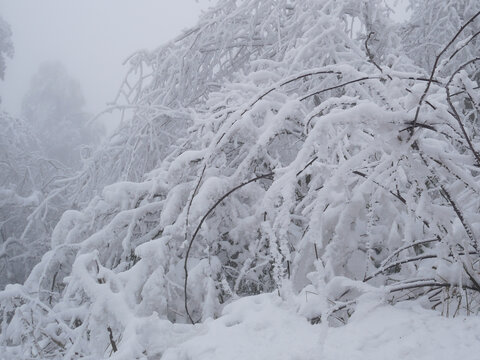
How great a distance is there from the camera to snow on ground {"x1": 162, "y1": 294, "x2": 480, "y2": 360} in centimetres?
80

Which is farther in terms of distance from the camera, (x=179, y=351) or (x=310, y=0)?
(x=310, y=0)

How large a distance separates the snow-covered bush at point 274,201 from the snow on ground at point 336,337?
64mm

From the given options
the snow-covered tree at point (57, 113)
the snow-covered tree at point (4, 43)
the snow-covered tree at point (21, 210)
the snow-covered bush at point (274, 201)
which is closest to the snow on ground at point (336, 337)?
the snow-covered bush at point (274, 201)

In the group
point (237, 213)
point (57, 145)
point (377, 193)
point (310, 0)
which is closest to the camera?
point (377, 193)

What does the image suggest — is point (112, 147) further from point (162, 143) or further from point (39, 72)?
point (39, 72)

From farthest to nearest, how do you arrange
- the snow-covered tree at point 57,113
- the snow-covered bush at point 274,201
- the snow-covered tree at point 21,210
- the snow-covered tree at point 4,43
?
1. the snow-covered tree at point 57,113
2. the snow-covered tree at point 4,43
3. the snow-covered tree at point 21,210
4. the snow-covered bush at point 274,201

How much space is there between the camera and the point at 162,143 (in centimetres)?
310

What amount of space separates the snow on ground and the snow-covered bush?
0.06 m

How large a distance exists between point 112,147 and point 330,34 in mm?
2037

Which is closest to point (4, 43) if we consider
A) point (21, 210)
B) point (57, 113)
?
point (21, 210)

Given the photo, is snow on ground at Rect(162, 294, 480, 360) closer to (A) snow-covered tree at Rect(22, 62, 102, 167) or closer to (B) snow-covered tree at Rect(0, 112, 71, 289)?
(B) snow-covered tree at Rect(0, 112, 71, 289)

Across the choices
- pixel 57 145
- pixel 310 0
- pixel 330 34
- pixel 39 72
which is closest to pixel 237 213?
pixel 330 34

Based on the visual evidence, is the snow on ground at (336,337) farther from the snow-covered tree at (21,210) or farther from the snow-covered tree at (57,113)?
the snow-covered tree at (57,113)

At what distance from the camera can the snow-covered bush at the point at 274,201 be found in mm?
985
